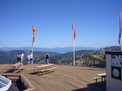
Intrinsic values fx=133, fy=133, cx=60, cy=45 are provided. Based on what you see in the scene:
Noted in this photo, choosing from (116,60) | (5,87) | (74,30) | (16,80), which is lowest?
(16,80)

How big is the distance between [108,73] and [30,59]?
11.7 metres

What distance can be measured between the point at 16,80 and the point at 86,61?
8.35 metres

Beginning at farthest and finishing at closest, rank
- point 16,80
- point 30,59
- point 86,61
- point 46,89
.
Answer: point 30,59 < point 86,61 < point 16,80 < point 46,89

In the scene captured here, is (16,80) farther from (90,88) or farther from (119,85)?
(119,85)

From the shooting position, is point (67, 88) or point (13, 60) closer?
point (67, 88)

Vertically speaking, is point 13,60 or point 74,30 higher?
point 74,30

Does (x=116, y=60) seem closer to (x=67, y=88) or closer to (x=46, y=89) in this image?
(x=67, y=88)

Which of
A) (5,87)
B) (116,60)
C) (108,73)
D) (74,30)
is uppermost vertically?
(74,30)

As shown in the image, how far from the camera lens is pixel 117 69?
4539 mm

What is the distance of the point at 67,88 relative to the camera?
5984 mm

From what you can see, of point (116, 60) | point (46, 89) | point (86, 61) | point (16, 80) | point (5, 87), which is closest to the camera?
point (5, 87)

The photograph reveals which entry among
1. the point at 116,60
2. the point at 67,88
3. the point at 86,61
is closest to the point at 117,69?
the point at 116,60

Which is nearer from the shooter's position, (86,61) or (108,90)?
(108,90)

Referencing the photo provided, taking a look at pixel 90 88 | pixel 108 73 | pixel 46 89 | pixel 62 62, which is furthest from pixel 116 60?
pixel 62 62
